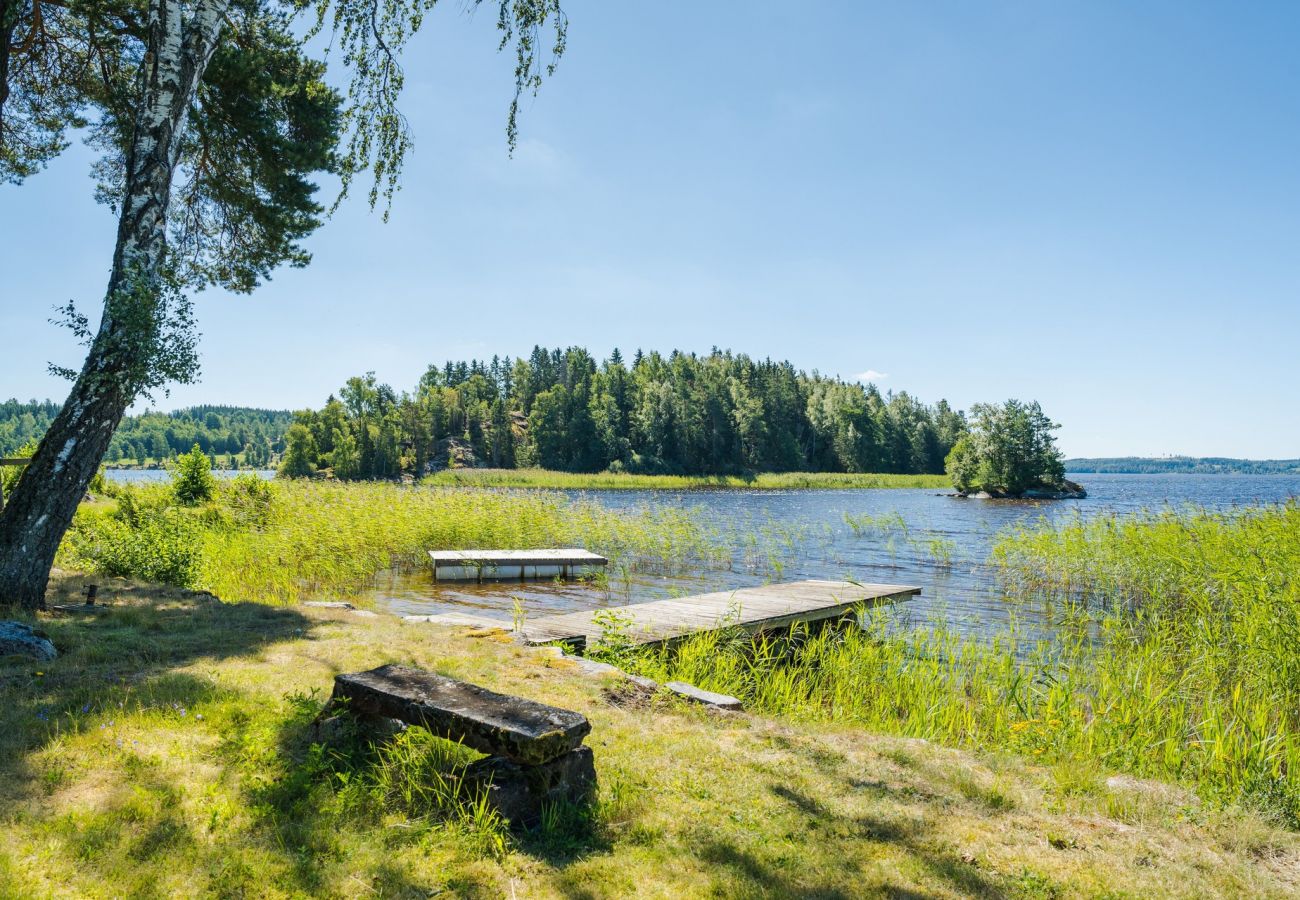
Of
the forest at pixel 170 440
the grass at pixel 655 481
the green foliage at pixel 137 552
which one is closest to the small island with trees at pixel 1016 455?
the grass at pixel 655 481

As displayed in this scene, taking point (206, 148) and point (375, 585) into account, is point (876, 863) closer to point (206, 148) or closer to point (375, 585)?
point (206, 148)

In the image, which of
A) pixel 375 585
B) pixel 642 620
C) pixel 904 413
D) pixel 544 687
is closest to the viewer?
pixel 544 687

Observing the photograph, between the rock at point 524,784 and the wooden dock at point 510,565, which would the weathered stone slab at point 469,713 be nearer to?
the rock at point 524,784

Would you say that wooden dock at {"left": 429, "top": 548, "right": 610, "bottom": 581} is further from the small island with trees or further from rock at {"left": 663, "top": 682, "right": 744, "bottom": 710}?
the small island with trees

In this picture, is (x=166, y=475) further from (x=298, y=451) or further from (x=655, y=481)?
(x=655, y=481)

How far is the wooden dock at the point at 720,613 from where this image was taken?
8.91 meters

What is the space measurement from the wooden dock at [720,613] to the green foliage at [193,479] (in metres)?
14.2

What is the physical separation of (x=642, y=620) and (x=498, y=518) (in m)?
11.2

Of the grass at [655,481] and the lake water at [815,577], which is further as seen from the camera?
the grass at [655,481]

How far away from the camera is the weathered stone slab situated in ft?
11.6

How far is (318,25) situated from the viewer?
723 cm

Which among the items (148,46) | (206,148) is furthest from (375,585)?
(148,46)

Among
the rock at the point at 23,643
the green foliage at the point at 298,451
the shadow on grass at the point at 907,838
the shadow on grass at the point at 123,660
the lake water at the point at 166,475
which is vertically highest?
the green foliage at the point at 298,451

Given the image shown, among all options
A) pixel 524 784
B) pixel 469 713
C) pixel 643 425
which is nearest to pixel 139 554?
pixel 469 713
